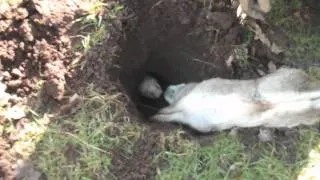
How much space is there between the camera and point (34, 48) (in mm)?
2477

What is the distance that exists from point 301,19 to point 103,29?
38.4 inches

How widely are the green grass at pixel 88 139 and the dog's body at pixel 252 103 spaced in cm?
27

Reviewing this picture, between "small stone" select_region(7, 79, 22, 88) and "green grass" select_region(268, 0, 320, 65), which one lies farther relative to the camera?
"green grass" select_region(268, 0, 320, 65)

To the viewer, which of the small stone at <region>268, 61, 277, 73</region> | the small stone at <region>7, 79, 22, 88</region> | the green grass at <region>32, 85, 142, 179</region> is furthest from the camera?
the small stone at <region>268, 61, 277, 73</region>

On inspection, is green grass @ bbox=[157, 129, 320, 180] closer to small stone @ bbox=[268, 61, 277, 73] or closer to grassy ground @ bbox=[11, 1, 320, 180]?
grassy ground @ bbox=[11, 1, 320, 180]

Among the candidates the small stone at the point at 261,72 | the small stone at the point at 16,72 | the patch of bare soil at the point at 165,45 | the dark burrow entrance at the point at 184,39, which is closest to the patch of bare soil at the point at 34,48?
the small stone at the point at 16,72

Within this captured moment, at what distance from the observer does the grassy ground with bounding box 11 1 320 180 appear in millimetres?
2324

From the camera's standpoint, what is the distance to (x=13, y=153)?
233cm

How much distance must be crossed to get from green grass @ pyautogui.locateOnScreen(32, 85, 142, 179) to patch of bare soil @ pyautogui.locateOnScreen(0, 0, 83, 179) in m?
0.15

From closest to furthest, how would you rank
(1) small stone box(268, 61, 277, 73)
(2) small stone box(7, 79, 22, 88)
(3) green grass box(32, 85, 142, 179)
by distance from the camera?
(3) green grass box(32, 85, 142, 179) < (2) small stone box(7, 79, 22, 88) < (1) small stone box(268, 61, 277, 73)

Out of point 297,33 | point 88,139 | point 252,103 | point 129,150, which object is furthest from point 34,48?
point 297,33

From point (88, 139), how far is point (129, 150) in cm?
19

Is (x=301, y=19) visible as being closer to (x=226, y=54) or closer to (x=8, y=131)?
(x=226, y=54)

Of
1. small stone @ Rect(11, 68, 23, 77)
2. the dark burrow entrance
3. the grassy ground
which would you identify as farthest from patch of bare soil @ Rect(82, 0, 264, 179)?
small stone @ Rect(11, 68, 23, 77)
